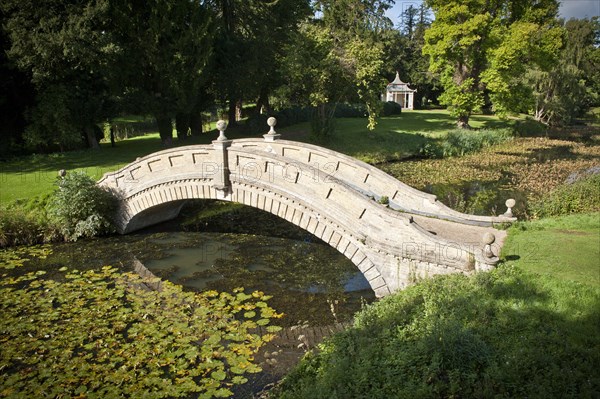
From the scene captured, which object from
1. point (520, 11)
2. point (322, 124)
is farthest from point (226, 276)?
point (520, 11)

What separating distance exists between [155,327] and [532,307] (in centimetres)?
794

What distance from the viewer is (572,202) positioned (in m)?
14.9

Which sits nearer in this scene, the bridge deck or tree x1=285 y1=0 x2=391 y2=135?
the bridge deck

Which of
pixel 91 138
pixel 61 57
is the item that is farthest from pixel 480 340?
pixel 91 138

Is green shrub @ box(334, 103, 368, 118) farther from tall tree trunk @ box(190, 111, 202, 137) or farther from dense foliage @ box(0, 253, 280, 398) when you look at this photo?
dense foliage @ box(0, 253, 280, 398)

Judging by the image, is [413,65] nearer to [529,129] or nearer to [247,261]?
[529,129]

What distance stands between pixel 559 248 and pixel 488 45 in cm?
2950

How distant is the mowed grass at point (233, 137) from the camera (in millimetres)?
19716

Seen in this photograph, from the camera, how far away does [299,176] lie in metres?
12.2

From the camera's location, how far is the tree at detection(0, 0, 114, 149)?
2089 cm

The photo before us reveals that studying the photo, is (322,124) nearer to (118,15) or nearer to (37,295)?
(118,15)

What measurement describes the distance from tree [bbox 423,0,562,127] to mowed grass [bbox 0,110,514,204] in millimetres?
3873

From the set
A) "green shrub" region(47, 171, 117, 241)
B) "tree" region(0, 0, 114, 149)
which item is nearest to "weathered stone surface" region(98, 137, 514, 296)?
"green shrub" region(47, 171, 117, 241)

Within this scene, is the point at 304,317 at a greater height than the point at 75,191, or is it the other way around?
the point at 75,191
